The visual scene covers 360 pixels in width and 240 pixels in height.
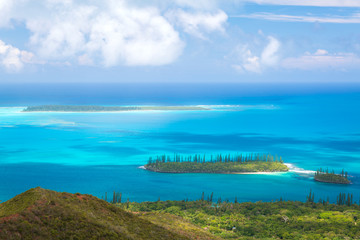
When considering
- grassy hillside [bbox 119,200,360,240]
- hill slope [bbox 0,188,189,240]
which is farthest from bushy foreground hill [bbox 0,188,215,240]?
grassy hillside [bbox 119,200,360,240]

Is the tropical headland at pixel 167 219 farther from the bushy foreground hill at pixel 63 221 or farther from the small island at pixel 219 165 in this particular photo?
the small island at pixel 219 165

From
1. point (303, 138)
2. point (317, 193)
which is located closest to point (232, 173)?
point (317, 193)

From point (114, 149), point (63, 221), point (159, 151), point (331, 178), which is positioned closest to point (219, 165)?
point (331, 178)

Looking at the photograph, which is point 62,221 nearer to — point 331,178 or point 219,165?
point 331,178

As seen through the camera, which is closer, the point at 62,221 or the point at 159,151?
the point at 62,221

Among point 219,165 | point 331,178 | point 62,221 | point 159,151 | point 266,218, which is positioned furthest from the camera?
point 159,151

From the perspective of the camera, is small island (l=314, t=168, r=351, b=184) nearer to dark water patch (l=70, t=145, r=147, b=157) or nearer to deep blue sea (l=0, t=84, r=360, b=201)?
deep blue sea (l=0, t=84, r=360, b=201)
